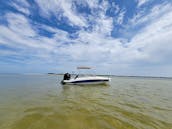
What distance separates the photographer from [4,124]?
4852 mm

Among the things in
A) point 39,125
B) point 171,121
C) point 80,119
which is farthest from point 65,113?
point 171,121

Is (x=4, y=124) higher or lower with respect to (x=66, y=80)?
lower

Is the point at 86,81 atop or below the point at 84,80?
below

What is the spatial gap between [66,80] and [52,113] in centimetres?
1313

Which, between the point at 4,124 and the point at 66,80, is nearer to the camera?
the point at 4,124

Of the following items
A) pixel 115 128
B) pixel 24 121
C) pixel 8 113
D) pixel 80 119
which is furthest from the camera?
pixel 8 113

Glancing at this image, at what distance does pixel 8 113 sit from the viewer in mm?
6117

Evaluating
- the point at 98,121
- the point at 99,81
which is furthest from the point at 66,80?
the point at 98,121

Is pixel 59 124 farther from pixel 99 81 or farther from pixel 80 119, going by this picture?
pixel 99 81

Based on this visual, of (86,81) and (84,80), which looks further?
(86,81)

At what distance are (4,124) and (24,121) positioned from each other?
0.65 meters

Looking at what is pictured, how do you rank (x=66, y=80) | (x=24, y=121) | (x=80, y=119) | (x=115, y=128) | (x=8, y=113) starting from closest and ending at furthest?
(x=115, y=128), (x=24, y=121), (x=80, y=119), (x=8, y=113), (x=66, y=80)

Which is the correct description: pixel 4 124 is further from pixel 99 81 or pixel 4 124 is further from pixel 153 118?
pixel 99 81

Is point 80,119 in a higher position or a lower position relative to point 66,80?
lower
